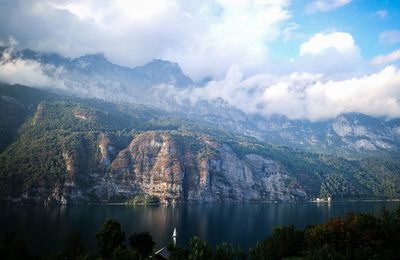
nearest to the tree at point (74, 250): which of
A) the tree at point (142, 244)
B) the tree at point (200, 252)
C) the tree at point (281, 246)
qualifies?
the tree at point (142, 244)

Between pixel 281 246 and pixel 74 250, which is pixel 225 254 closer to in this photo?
pixel 281 246

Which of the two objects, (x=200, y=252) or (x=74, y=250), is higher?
(x=200, y=252)

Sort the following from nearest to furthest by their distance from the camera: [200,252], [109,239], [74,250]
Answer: [200,252] < [74,250] < [109,239]

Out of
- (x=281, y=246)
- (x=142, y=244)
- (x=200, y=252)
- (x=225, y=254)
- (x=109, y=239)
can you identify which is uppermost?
(x=109, y=239)

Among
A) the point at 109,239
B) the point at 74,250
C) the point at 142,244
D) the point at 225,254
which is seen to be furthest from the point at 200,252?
the point at 74,250

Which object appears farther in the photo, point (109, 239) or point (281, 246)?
point (281, 246)

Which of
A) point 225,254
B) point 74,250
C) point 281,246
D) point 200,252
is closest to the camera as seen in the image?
point 200,252

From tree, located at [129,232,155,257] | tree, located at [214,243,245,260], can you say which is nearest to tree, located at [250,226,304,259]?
tree, located at [214,243,245,260]

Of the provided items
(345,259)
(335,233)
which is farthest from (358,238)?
(345,259)

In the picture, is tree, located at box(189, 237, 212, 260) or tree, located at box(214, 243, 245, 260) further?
tree, located at box(214, 243, 245, 260)

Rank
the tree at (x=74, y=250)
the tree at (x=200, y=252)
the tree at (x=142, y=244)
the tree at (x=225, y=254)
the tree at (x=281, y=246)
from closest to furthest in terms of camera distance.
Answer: the tree at (x=200, y=252)
the tree at (x=74, y=250)
the tree at (x=225, y=254)
the tree at (x=281, y=246)
the tree at (x=142, y=244)

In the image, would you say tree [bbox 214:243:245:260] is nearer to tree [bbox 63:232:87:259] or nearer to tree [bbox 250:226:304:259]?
tree [bbox 250:226:304:259]

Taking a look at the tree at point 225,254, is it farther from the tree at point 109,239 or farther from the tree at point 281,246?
the tree at point 109,239
